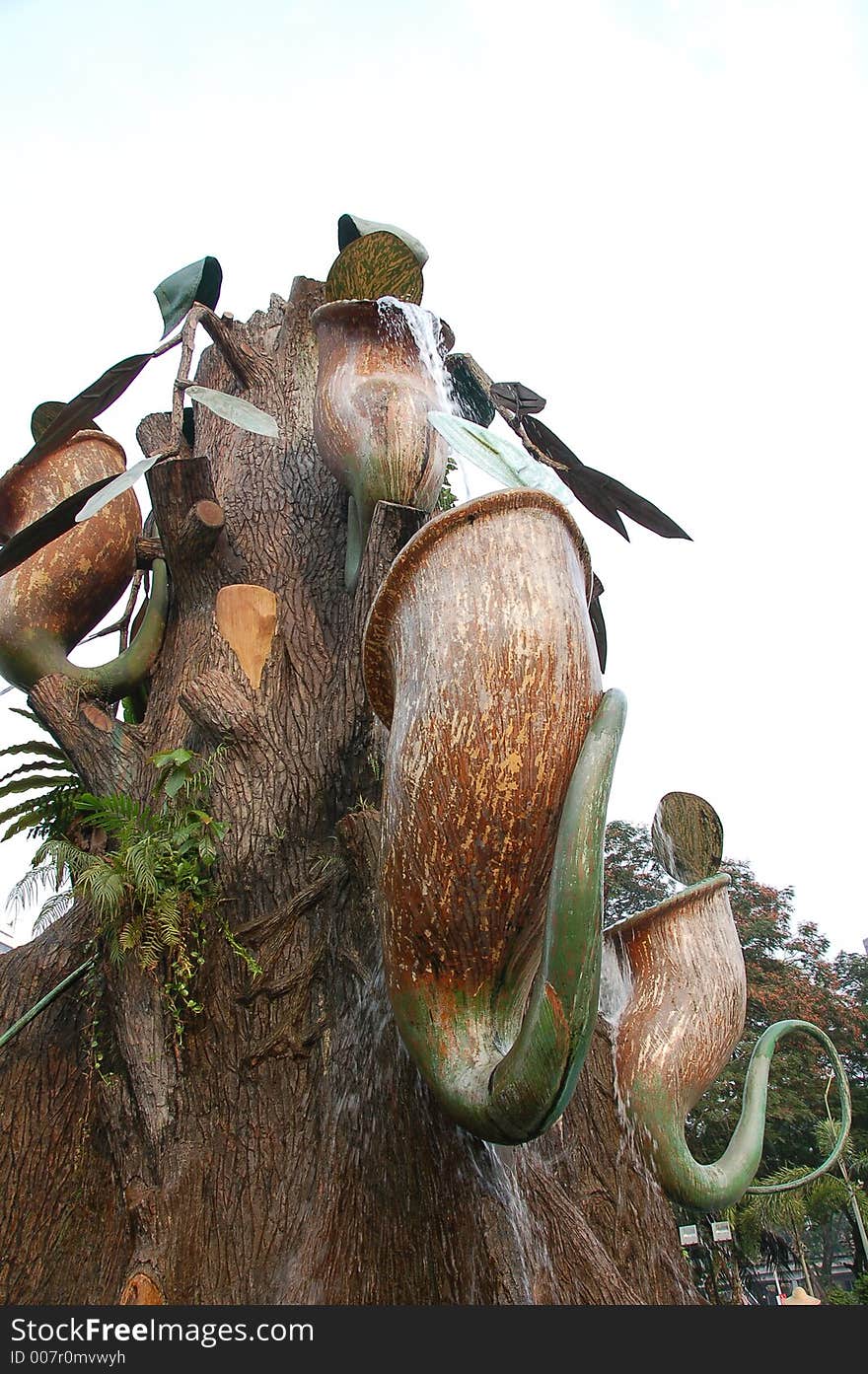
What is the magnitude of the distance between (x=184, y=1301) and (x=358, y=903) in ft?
3.19

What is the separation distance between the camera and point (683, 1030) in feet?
6.17

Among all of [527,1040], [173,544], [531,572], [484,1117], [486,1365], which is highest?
[173,544]

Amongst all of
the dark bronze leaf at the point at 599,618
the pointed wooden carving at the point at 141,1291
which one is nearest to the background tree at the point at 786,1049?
the dark bronze leaf at the point at 599,618

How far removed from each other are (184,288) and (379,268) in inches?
25.6

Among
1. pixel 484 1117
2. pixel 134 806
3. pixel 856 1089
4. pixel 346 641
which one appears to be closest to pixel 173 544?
pixel 346 641

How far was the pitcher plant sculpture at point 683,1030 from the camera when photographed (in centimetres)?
183

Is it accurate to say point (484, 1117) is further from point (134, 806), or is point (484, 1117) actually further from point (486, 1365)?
point (134, 806)

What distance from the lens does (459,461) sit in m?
2.13

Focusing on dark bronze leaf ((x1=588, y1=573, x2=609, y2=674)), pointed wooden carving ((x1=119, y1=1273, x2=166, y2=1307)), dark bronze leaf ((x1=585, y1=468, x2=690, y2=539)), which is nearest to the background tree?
dark bronze leaf ((x1=588, y1=573, x2=609, y2=674))

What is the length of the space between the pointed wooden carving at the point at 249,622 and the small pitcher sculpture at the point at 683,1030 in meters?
1.59

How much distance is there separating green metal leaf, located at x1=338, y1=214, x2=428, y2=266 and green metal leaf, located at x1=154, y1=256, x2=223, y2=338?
47 centimetres

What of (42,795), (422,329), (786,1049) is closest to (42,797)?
(42,795)

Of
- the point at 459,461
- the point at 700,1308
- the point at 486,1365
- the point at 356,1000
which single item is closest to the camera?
the point at 486,1365

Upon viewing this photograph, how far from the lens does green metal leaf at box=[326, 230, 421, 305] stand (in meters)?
3.16
